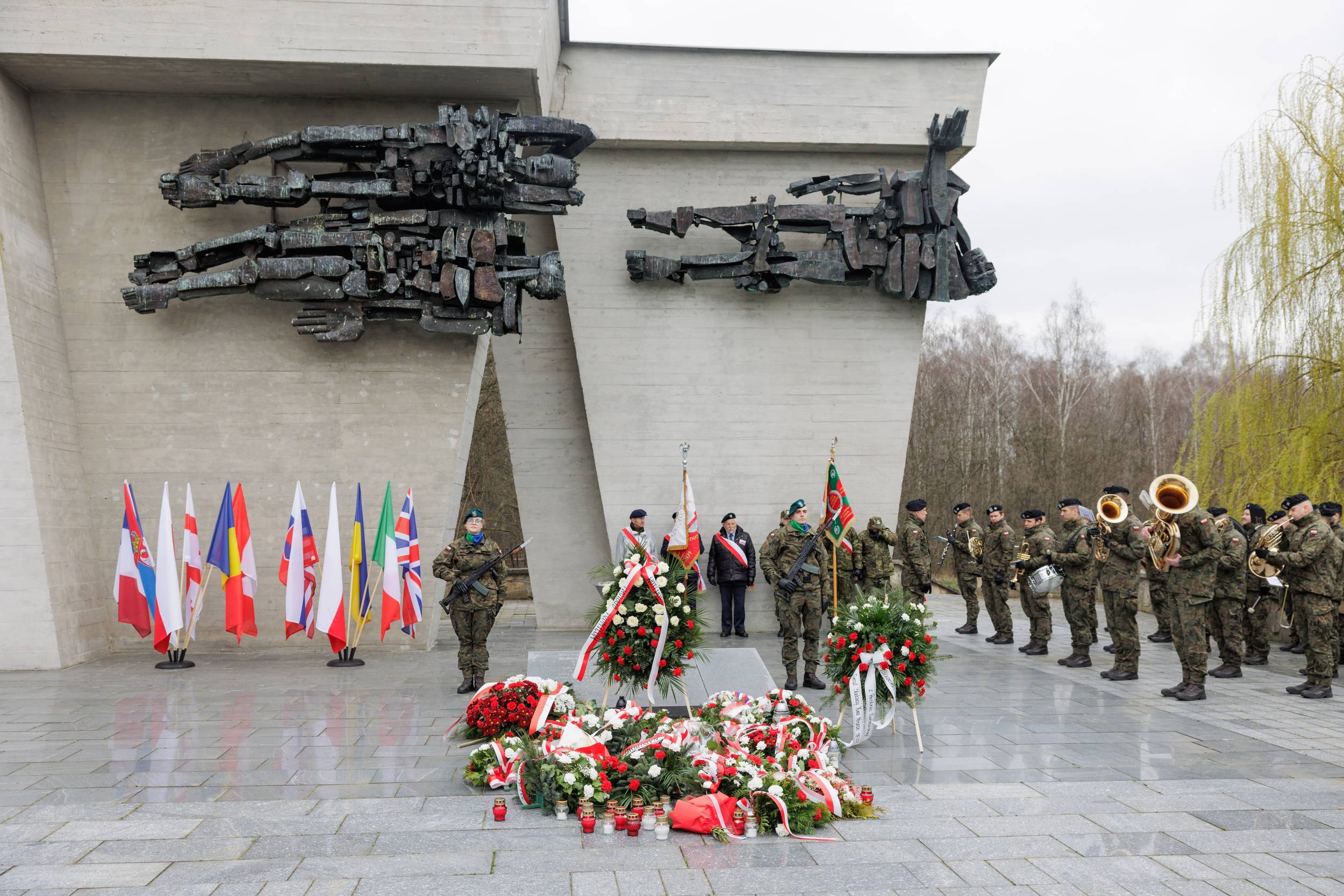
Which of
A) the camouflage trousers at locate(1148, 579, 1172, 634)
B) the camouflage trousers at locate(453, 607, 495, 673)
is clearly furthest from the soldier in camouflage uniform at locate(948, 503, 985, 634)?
the camouflage trousers at locate(453, 607, 495, 673)

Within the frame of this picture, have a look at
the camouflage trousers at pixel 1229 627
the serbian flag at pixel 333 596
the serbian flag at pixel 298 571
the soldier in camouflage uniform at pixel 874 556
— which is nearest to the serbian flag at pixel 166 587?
the serbian flag at pixel 298 571

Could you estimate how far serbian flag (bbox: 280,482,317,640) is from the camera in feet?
33.6

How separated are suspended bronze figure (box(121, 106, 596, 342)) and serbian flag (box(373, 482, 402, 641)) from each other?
2.06 m

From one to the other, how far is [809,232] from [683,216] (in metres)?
1.68

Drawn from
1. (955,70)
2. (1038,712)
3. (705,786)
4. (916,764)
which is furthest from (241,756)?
(955,70)

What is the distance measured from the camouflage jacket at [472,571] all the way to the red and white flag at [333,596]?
2.02m

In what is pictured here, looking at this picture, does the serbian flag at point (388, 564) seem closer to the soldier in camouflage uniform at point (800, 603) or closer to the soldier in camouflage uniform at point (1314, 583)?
the soldier in camouflage uniform at point (800, 603)

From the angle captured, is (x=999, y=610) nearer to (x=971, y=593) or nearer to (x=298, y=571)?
(x=971, y=593)

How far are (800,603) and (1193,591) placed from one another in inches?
139

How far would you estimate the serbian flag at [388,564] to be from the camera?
33.7 feet

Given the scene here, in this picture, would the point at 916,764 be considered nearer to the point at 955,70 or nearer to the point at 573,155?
the point at 573,155

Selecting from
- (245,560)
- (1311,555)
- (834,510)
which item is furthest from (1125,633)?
(245,560)

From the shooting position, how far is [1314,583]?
888 cm

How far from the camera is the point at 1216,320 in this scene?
1292 cm
